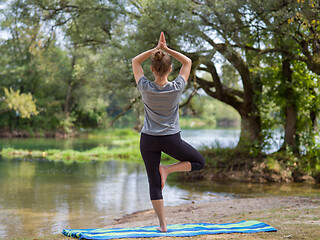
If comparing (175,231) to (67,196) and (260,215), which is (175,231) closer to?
(260,215)

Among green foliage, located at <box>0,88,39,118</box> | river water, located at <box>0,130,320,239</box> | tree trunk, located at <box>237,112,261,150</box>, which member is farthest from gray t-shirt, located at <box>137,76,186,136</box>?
green foliage, located at <box>0,88,39,118</box>

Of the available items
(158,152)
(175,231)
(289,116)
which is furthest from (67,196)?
(289,116)

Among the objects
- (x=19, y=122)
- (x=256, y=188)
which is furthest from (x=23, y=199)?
(x=19, y=122)

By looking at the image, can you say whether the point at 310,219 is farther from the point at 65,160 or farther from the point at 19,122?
the point at 19,122

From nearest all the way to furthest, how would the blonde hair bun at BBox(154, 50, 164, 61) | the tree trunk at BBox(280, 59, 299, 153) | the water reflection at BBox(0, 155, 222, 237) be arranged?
the blonde hair bun at BBox(154, 50, 164, 61) < the water reflection at BBox(0, 155, 222, 237) < the tree trunk at BBox(280, 59, 299, 153)

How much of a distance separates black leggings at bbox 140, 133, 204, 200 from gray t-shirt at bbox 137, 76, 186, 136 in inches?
3.0

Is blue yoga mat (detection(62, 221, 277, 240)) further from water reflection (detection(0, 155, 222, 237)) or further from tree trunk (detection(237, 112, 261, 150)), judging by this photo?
tree trunk (detection(237, 112, 261, 150))

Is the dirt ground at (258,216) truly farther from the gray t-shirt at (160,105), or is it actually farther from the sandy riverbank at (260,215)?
the gray t-shirt at (160,105)

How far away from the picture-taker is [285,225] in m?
4.79

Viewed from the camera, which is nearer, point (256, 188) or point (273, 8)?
point (273, 8)

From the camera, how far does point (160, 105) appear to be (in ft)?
13.6

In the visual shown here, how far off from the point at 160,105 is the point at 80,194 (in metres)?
7.32

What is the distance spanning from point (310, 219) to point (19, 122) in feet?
110

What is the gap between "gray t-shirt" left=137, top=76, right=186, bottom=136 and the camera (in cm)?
411
